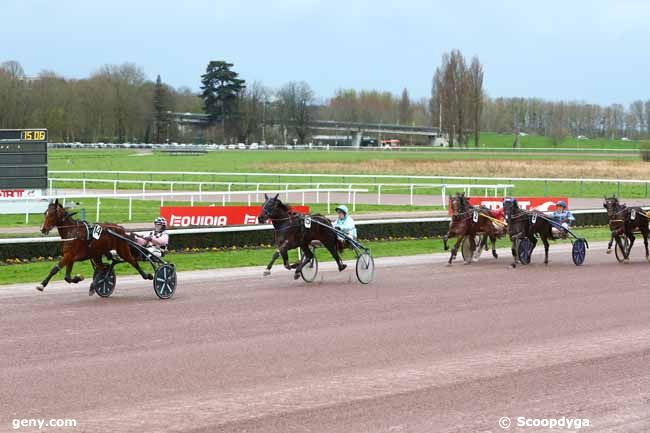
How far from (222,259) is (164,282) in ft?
17.6

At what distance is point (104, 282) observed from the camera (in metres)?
12.6

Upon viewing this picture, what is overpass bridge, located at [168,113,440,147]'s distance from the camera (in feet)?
413

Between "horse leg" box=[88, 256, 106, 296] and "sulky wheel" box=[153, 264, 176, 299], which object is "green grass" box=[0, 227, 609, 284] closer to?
"horse leg" box=[88, 256, 106, 296]

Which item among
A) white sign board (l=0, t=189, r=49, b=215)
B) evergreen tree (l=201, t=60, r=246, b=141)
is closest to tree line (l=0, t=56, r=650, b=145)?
evergreen tree (l=201, t=60, r=246, b=141)

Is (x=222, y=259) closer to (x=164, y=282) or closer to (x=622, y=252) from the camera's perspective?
(x=164, y=282)

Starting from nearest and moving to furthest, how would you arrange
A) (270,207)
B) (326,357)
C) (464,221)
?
(326,357), (270,207), (464,221)

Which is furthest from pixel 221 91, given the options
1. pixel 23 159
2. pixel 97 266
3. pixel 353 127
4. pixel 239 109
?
pixel 97 266

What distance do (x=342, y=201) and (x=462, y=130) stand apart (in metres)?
66.0

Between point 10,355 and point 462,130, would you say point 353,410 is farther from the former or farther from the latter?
point 462,130

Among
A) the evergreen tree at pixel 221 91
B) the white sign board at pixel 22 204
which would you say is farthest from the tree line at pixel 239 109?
the white sign board at pixel 22 204

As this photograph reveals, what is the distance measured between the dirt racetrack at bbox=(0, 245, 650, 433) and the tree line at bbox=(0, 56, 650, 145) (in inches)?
2661

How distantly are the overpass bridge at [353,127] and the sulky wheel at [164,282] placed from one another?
364 ft

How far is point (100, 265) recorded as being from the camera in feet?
41.6

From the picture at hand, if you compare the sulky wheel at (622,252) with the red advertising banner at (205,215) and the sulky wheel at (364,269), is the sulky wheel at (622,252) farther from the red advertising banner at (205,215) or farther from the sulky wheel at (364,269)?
the red advertising banner at (205,215)
